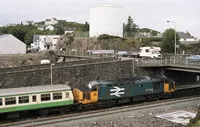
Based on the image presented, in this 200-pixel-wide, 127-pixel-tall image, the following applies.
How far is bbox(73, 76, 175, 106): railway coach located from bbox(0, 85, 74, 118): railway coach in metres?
1.74

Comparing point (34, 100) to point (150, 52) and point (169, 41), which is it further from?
point (169, 41)

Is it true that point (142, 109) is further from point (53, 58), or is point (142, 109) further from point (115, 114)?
point (53, 58)

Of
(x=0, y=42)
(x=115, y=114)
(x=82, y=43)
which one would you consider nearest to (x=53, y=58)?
(x=82, y=43)

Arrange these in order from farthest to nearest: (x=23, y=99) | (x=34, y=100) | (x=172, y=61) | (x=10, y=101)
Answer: (x=172, y=61) → (x=34, y=100) → (x=23, y=99) → (x=10, y=101)

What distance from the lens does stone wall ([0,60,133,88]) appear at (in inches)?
1372

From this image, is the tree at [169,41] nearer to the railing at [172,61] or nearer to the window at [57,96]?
the railing at [172,61]

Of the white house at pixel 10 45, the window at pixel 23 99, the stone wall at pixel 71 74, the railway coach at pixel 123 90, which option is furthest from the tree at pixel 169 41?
the window at pixel 23 99

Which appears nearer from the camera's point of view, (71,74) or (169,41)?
(71,74)

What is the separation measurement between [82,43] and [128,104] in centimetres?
4833

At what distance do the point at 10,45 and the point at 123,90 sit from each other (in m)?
61.7

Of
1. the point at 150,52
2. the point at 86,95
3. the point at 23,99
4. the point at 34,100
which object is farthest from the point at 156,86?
the point at 150,52

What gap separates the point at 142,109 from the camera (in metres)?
28.4

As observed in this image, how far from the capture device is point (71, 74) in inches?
1501

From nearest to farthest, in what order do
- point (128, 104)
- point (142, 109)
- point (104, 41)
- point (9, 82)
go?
1. point (142, 109)
2. point (128, 104)
3. point (9, 82)
4. point (104, 41)
